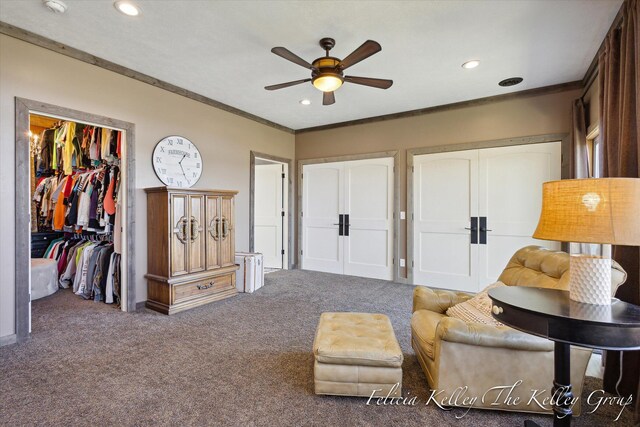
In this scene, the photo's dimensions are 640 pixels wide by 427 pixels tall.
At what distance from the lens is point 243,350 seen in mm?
2615

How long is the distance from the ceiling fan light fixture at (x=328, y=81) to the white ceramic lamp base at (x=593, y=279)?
231cm

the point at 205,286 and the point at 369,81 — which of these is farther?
the point at 205,286

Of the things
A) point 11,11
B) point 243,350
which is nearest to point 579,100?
point 243,350

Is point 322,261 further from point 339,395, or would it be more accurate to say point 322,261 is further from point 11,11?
point 11,11

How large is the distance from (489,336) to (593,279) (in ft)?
1.93

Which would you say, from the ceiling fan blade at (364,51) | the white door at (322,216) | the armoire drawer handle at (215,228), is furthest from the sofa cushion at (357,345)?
the white door at (322,216)

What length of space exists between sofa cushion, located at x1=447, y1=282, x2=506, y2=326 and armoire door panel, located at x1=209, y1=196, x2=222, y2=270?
2999mm

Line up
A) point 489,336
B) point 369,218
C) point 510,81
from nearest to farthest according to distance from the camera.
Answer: point 489,336 → point 510,81 → point 369,218

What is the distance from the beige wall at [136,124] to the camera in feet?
8.80

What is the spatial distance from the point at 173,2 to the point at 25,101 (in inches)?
67.2

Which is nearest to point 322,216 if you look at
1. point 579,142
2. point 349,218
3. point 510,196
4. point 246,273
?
point 349,218

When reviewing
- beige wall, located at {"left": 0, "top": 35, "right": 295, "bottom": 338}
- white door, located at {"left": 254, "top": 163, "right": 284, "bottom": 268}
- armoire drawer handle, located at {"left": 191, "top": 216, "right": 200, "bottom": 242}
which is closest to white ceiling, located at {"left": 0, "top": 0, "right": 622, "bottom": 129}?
beige wall, located at {"left": 0, "top": 35, "right": 295, "bottom": 338}

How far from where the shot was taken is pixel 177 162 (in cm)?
409

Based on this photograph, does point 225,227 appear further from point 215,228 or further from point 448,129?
point 448,129
